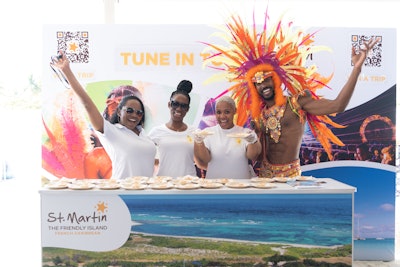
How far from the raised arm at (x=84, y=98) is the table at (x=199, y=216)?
1129 millimetres

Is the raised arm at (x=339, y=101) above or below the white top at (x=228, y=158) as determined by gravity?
above

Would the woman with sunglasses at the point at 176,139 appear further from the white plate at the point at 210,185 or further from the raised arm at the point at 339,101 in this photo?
the raised arm at the point at 339,101

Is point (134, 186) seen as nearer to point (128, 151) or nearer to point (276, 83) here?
point (128, 151)

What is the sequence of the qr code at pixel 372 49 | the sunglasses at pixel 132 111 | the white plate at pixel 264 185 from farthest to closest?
the qr code at pixel 372 49
the sunglasses at pixel 132 111
the white plate at pixel 264 185

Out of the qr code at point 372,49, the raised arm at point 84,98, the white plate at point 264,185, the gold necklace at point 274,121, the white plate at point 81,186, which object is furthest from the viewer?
the qr code at point 372,49

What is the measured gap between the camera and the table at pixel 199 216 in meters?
2.79

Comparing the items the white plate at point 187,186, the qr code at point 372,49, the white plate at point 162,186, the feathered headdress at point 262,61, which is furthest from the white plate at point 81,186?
the qr code at point 372,49

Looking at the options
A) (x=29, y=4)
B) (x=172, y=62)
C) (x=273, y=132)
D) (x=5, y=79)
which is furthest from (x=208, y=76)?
(x=5, y=79)

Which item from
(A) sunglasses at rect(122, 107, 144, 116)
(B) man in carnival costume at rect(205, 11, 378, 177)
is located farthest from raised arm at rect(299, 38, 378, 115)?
(A) sunglasses at rect(122, 107, 144, 116)

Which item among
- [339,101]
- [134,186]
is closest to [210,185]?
[134,186]

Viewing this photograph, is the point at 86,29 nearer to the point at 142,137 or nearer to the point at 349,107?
the point at 142,137

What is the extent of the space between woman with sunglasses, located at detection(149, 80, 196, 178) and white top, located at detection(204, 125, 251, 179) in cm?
22

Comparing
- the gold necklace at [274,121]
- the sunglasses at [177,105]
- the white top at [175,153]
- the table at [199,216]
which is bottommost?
the table at [199,216]

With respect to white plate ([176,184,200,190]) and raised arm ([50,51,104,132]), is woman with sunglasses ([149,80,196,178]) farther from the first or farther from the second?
white plate ([176,184,200,190])
